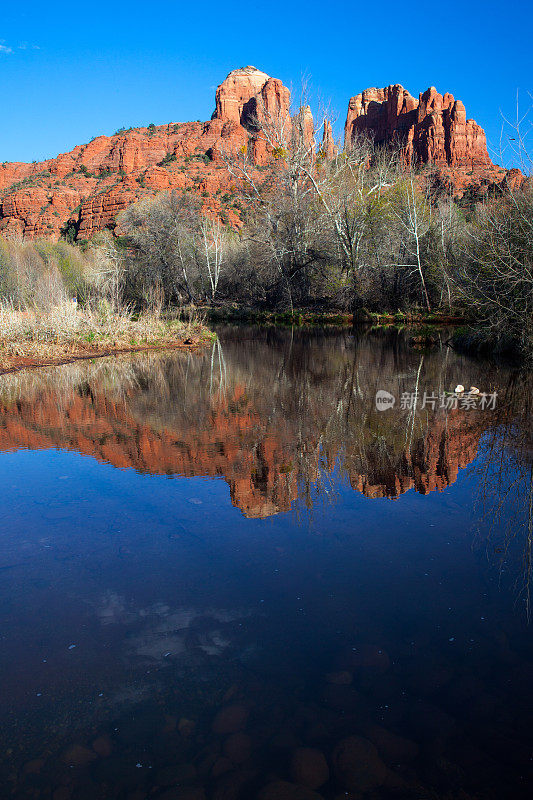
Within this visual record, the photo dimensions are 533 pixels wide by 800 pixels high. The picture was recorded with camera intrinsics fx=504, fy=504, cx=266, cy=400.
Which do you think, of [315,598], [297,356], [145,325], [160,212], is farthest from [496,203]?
[160,212]

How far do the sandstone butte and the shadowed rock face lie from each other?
69.4 m

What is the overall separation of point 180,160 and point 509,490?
112 meters

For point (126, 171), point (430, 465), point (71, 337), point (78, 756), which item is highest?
point (126, 171)

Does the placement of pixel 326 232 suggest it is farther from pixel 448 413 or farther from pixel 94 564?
pixel 94 564

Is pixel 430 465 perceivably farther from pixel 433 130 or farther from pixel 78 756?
pixel 433 130

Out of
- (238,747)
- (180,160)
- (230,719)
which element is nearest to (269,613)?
(230,719)

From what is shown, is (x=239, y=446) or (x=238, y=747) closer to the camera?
(x=238, y=747)

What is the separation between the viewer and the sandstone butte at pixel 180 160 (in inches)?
3674

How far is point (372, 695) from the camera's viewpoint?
2793 mm

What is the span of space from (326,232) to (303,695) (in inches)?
1345

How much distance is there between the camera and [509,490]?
5.46m

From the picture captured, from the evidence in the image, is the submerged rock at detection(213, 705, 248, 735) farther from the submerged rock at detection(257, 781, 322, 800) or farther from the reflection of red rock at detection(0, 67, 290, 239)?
the reflection of red rock at detection(0, 67, 290, 239)

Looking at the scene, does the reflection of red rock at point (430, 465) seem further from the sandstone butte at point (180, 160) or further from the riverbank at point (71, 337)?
the sandstone butte at point (180, 160)

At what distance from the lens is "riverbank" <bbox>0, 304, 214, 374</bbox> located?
55.8 feet
